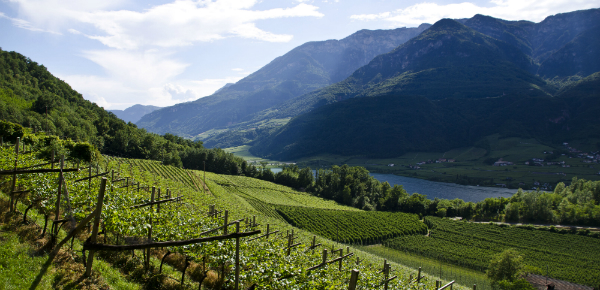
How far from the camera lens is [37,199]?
9250mm

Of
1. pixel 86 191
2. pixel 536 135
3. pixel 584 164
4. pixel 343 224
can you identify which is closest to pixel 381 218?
pixel 343 224

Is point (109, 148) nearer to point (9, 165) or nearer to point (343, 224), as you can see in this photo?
point (343, 224)

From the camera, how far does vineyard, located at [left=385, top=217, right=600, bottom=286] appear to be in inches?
1665

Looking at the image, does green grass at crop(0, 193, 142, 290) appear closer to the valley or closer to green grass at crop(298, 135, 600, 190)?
the valley

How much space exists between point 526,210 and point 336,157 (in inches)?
4979

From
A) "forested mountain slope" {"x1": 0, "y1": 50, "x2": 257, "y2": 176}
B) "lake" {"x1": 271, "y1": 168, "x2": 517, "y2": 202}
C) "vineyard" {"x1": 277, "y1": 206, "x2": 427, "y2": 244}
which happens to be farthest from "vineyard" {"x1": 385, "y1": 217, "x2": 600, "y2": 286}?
"forested mountain slope" {"x1": 0, "y1": 50, "x2": 257, "y2": 176}

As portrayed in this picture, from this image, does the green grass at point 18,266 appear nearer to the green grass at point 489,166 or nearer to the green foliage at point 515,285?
the green foliage at point 515,285

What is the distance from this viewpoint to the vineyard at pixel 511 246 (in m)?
42.3

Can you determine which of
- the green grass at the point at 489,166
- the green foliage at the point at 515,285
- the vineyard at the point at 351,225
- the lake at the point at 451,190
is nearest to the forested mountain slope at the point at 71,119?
the vineyard at the point at 351,225

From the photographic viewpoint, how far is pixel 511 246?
5144 cm

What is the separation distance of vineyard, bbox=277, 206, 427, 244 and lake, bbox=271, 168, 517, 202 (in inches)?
1648

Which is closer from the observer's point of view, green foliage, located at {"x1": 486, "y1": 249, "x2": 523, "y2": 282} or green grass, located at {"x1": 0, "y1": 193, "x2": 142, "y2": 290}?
green grass, located at {"x1": 0, "y1": 193, "x2": 142, "y2": 290}

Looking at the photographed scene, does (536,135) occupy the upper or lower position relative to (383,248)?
upper

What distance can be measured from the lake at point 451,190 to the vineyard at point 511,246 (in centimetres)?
3555
